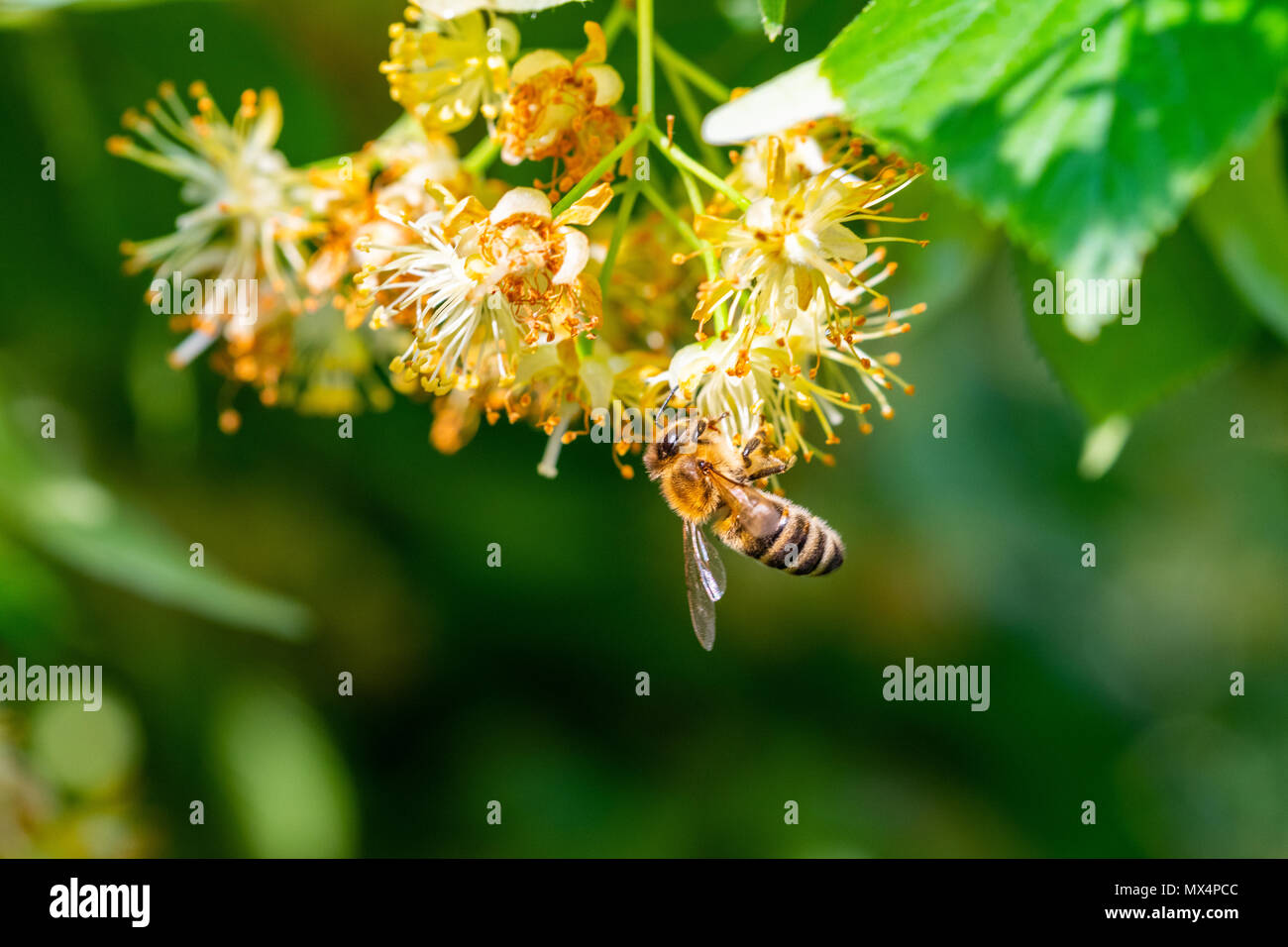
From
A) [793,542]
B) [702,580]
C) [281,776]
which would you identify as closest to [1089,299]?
[793,542]

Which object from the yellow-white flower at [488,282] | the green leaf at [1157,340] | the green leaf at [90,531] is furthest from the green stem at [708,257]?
the green leaf at [90,531]

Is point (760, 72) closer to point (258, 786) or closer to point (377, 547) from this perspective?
point (377, 547)

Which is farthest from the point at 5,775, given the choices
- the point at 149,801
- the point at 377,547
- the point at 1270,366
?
the point at 1270,366

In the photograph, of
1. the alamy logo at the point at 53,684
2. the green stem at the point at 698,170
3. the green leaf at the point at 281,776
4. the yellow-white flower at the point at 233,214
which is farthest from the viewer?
the green leaf at the point at 281,776

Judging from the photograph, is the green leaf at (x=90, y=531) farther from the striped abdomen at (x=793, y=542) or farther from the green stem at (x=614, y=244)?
the green stem at (x=614, y=244)

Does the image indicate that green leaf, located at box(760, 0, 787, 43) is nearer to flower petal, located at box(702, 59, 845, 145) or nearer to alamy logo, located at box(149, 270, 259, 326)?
flower petal, located at box(702, 59, 845, 145)

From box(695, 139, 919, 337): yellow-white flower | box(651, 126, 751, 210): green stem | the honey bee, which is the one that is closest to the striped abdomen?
the honey bee
